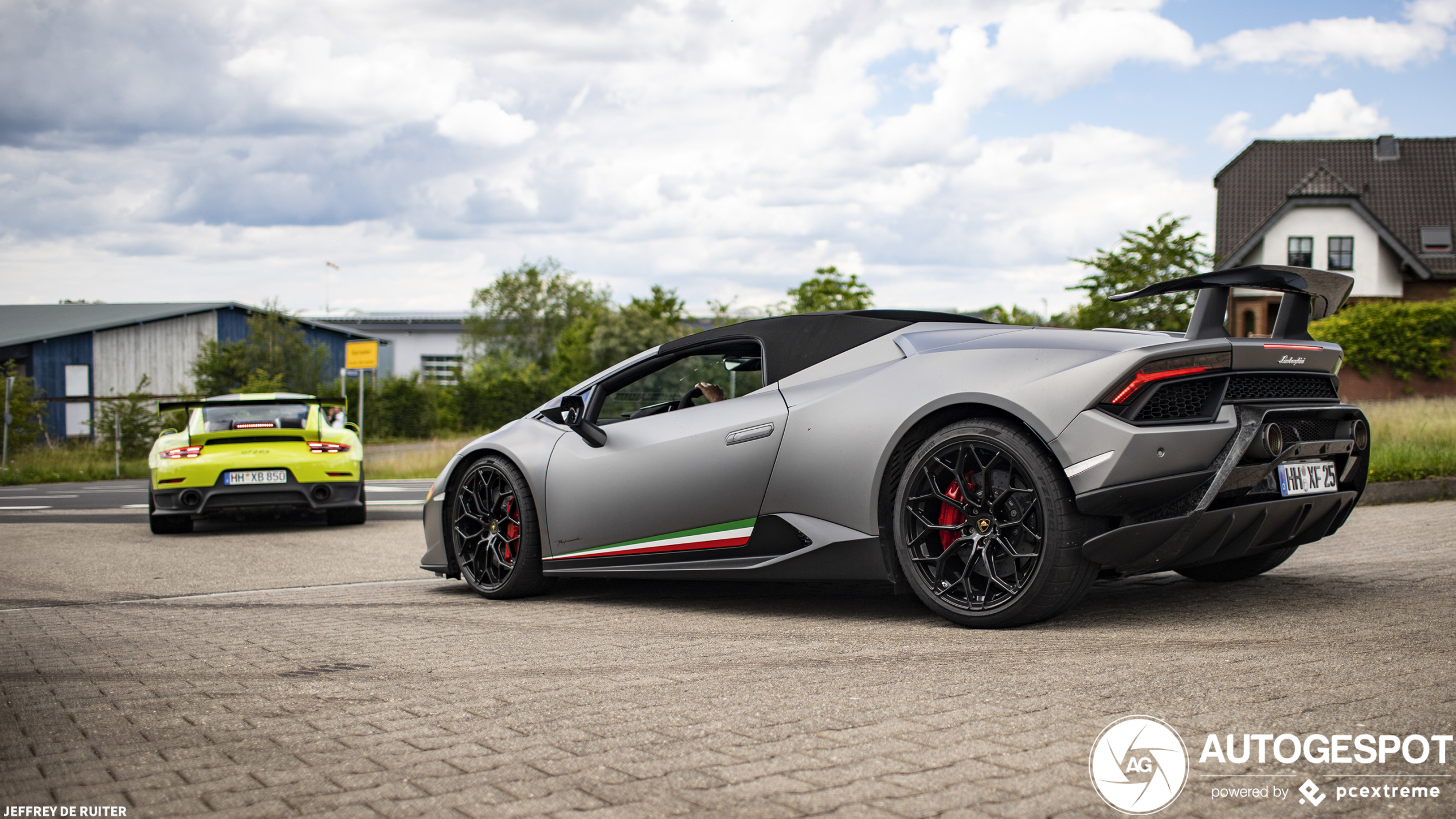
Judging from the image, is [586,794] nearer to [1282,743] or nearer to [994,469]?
[1282,743]

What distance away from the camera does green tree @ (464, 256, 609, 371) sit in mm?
62500

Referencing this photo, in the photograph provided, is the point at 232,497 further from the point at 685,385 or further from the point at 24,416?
the point at 24,416

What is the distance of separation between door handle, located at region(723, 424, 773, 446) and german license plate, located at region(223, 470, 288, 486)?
7026mm

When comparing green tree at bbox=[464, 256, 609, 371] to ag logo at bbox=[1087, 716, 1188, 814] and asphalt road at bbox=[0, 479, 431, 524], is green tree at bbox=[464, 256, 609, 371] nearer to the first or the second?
asphalt road at bbox=[0, 479, 431, 524]

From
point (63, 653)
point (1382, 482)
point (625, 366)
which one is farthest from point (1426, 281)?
point (63, 653)

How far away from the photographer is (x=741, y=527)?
4.84m

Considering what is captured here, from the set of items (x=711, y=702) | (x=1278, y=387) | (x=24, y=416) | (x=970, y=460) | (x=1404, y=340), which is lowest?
(x=711, y=702)

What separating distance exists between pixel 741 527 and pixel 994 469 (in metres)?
1.17

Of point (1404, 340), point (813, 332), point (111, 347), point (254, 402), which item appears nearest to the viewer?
point (813, 332)

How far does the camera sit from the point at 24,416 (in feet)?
88.7

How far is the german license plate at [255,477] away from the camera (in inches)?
412

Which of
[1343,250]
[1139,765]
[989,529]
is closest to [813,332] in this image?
[989,529]

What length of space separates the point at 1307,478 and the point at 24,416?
2969 centimetres

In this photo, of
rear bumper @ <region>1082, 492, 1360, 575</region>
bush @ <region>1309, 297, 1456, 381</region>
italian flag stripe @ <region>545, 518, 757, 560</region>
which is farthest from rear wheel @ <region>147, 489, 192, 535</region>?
bush @ <region>1309, 297, 1456, 381</region>
